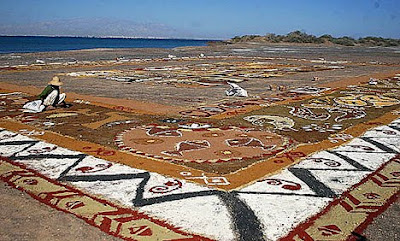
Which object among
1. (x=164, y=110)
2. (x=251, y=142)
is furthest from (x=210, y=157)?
(x=164, y=110)

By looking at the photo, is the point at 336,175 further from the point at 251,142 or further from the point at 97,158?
the point at 97,158

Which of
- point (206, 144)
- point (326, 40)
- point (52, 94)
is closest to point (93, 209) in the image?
point (206, 144)

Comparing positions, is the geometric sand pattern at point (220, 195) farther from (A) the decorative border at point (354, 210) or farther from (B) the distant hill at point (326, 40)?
(B) the distant hill at point (326, 40)

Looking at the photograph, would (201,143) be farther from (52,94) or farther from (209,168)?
(52,94)

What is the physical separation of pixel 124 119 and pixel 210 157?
314 centimetres

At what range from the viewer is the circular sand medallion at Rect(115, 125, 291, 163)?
588 cm

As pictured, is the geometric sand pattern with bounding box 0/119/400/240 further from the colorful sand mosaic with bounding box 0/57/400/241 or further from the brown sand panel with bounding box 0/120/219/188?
the brown sand panel with bounding box 0/120/219/188

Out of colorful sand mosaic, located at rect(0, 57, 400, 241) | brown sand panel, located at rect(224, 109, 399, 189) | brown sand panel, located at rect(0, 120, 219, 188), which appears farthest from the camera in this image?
brown sand panel, located at rect(0, 120, 219, 188)

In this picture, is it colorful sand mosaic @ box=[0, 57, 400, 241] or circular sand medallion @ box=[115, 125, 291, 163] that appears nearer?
colorful sand mosaic @ box=[0, 57, 400, 241]

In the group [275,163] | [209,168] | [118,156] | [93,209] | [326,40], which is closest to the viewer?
[93,209]

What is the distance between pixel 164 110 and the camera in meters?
9.70

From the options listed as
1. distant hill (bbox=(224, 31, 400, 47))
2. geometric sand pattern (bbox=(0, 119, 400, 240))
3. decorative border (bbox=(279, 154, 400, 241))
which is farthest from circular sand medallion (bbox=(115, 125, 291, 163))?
distant hill (bbox=(224, 31, 400, 47))

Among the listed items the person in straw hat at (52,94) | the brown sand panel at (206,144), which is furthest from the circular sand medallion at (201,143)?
the person in straw hat at (52,94)

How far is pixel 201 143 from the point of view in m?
6.58
